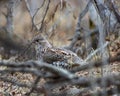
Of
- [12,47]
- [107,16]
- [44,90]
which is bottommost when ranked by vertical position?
[44,90]

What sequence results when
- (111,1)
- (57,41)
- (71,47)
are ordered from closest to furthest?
(111,1) → (71,47) → (57,41)

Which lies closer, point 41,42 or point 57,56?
point 57,56

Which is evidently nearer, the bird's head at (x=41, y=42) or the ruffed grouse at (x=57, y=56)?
the ruffed grouse at (x=57, y=56)

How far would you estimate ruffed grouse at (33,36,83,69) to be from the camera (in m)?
7.10

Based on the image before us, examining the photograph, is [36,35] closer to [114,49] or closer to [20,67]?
[114,49]

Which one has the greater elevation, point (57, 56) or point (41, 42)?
point (41, 42)

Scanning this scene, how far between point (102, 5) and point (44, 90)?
4297 mm

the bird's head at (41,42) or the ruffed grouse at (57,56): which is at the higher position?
the bird's head at (41,42)

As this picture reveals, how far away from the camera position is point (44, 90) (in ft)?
10.6

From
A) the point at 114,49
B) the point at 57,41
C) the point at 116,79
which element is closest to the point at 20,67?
the point at 116,79

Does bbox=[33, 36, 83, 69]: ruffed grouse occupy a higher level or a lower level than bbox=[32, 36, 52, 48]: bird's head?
lower

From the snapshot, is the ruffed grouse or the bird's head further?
the bird's head

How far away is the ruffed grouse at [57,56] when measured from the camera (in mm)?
7096

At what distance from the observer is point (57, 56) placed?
24.1 feet
